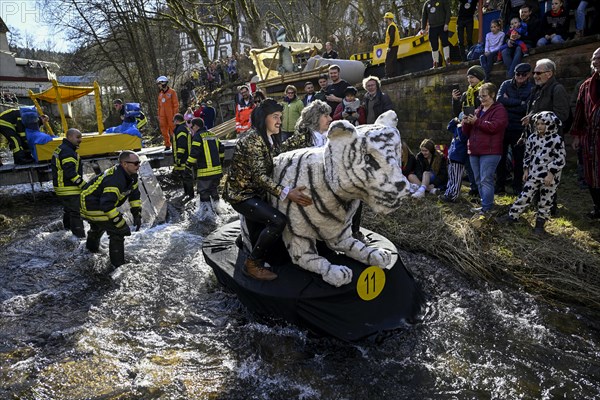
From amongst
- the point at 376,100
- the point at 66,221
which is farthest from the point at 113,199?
the point at 376,100

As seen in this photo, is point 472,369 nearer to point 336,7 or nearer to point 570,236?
point 570,236

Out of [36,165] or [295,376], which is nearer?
[295,376]

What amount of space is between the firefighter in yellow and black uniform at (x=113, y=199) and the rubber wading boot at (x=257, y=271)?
2.09 meters

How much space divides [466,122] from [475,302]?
269 cm

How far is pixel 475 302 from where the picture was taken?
407 centimetres

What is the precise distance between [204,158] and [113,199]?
8.46 ft

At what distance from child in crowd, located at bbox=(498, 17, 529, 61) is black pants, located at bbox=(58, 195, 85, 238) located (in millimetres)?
7550

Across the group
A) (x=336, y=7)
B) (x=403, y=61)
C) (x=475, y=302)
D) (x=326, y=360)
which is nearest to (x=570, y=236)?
(x=475, y=302)

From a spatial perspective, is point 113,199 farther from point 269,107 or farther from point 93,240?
point 269,107

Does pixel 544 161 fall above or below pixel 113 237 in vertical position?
above

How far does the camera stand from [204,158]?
7500mm

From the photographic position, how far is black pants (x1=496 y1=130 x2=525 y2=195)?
6.07m

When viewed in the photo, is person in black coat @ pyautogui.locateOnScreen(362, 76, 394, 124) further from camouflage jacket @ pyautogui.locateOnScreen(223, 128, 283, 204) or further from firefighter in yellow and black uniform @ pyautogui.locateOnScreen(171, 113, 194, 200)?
camouflage jacket @ pyautogui.locateOnScreen(223, 128, 283, 204)

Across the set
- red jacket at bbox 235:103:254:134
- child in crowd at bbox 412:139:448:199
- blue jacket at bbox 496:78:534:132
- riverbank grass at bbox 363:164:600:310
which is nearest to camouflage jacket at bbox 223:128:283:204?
riverbank grass at bbox 363:164:600:310
